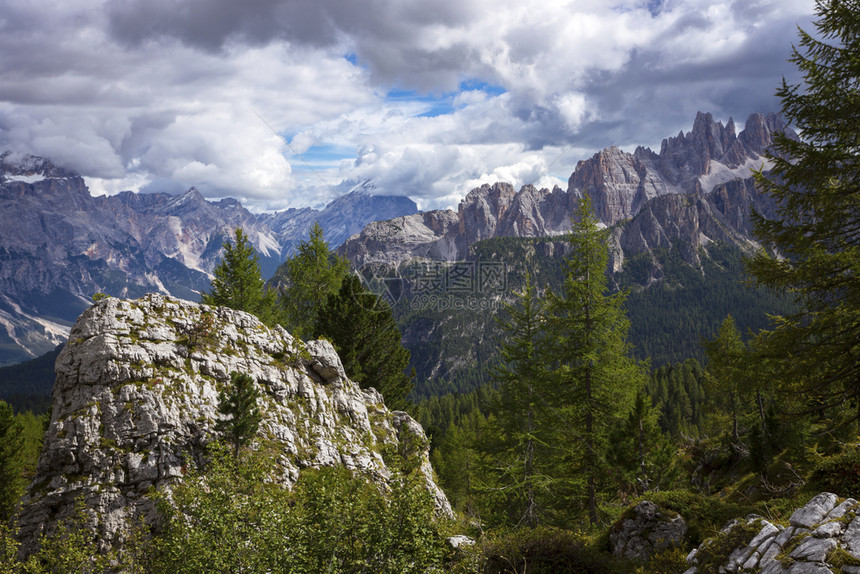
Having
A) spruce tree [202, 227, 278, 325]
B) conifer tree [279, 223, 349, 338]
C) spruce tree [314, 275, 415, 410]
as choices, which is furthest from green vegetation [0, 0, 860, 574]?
conifer tree [279, 223, 349, 338]

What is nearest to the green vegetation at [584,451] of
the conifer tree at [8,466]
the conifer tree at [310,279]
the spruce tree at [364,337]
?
the spruce tree at [364,337]

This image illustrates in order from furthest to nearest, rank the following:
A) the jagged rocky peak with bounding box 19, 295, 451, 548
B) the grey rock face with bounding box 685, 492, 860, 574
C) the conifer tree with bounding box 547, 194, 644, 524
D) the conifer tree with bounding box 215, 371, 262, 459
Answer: the conifer tree with bounding box 547, 194, 644, 524 → the conifer tree with bounding box 215, 371, 262, 459 → the jagged rocky peak with bounding box 19, 295, 451, 548 → the grey rock face with bounding box 685, 492, 860, 574

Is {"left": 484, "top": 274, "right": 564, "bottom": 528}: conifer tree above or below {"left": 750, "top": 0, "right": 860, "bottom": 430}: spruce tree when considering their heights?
below

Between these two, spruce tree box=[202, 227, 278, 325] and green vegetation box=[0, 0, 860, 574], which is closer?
green vegetation box=[0, 0, 860, 574]

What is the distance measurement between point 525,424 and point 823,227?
1519 centimetres

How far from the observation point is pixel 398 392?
3922 cm

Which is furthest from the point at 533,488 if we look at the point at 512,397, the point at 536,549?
the point at 536,549

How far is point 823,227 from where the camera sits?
41.1 feet

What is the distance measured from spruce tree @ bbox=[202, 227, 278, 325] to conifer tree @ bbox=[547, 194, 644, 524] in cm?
2557

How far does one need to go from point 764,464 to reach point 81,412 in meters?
37.5

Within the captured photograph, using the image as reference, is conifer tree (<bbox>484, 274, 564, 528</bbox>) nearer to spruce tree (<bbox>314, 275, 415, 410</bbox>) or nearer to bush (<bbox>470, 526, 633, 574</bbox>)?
bush (<bbox>470, 526, 633, 574</bbox>)

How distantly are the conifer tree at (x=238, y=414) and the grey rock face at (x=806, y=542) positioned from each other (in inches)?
730

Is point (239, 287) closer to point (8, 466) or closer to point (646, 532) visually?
point (8, 466)

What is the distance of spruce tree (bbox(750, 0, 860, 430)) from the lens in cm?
1188
